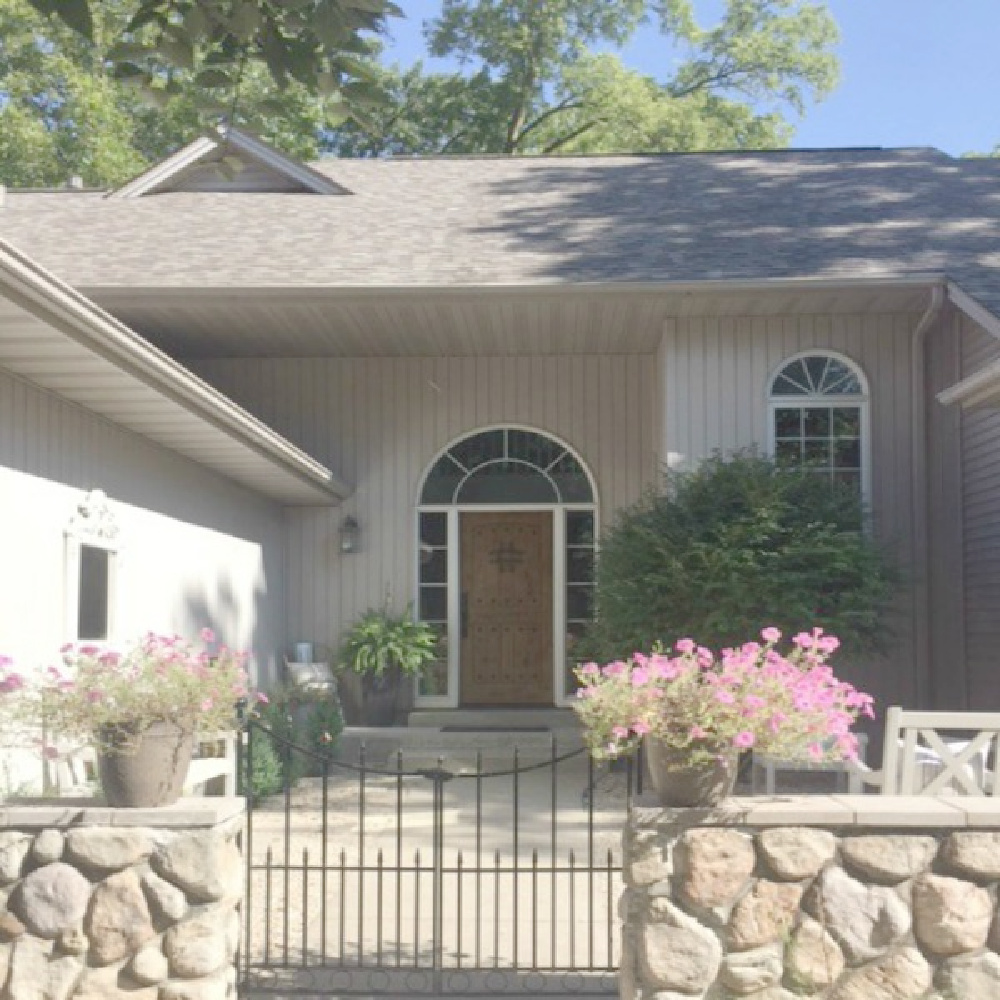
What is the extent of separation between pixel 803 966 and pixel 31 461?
5209 millimetres

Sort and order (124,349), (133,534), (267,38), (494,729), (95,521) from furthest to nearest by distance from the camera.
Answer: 1. (494,729)
2. (133,534)
3. (95,521)
4. (124,349)
5. (267,38)

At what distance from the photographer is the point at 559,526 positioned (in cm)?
1468

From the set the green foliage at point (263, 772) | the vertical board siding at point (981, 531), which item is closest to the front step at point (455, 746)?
the green foliage at point (263, 772)

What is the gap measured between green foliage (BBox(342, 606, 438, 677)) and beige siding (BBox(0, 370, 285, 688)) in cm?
76

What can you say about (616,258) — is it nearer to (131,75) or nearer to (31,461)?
(31,461)

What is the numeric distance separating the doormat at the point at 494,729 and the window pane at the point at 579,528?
6.51ft

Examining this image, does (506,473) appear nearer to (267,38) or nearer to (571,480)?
(571,480)

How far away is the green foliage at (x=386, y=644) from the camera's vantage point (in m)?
14.0

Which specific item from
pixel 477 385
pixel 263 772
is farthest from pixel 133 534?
pixel 477 385

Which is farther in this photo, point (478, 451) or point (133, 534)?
point (478, 451)

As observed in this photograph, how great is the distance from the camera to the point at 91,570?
29.5 feet

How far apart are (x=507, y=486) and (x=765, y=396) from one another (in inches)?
124

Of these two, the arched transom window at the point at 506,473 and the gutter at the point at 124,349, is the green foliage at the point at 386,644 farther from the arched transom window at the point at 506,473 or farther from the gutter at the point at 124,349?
the gutter at the point at 124,349

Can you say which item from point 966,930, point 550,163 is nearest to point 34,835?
point 966,930
